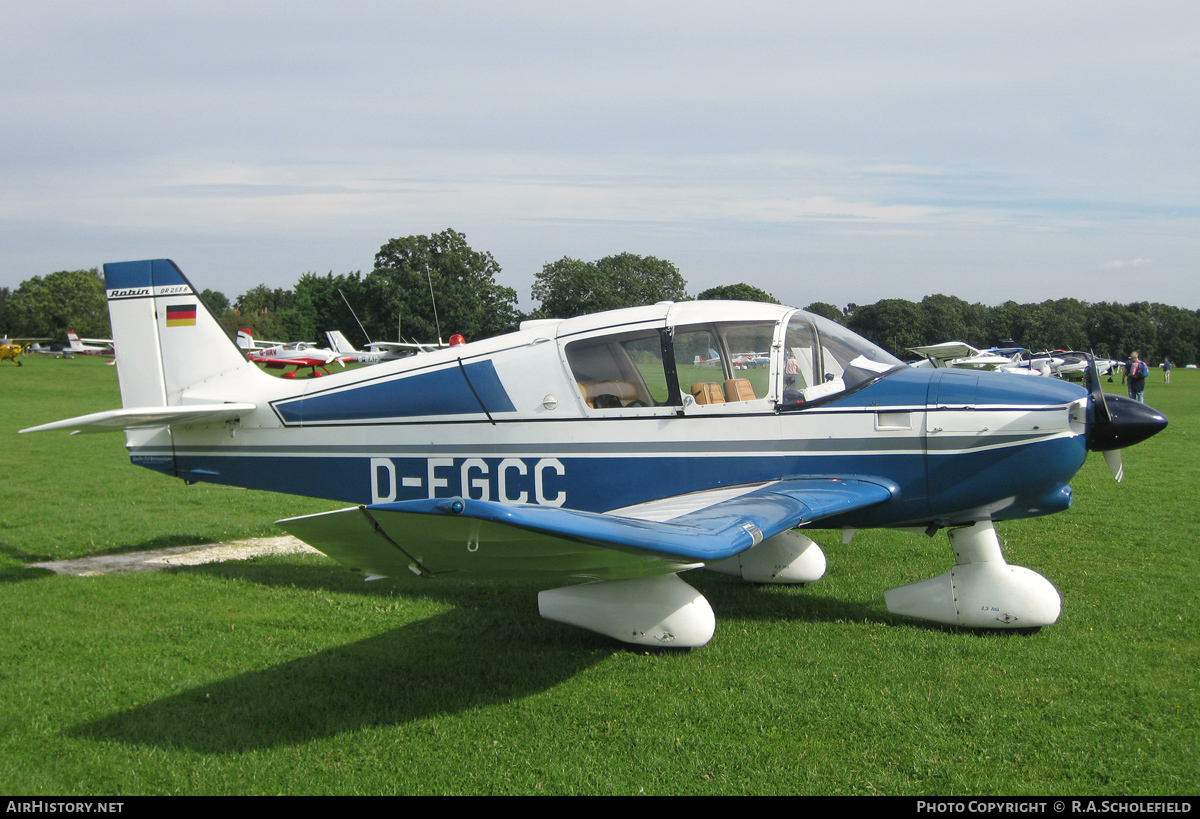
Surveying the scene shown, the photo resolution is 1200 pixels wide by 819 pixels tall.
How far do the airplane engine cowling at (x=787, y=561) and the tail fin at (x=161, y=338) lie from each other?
5.00 metres

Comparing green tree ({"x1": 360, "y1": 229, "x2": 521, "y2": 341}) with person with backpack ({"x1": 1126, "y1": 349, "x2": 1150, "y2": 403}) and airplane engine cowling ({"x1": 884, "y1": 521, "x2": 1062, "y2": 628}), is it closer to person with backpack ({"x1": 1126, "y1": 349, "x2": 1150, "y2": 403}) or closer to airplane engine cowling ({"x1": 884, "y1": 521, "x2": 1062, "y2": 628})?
person with backpack ({"x1": 1126, "y1": 349, "x2": 1150, "y2": 403})

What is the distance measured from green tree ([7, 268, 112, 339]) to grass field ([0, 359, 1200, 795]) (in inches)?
4172

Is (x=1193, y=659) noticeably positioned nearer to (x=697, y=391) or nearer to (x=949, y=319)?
(x=697, y=391)

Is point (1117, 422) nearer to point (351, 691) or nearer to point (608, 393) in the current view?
point (608, 393)

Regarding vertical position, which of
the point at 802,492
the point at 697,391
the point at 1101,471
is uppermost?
the point at 697,391

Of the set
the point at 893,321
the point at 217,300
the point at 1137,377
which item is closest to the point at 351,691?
the point at 1137,377

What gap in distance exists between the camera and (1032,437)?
18.4ft

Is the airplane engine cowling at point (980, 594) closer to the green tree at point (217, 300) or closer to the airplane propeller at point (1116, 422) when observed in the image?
the airplane propeller at point (1116, 422)

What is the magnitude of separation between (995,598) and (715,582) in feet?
8.14

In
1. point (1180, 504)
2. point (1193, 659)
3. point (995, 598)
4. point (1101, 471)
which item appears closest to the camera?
point (1193, 659)

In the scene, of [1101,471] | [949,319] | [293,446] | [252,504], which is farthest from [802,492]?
[949,319]

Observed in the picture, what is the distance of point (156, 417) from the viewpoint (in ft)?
22.6

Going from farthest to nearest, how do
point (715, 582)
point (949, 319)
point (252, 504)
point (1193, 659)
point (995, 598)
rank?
point (949, 319)
point (252, 504)
point (715, 582)
point (995, 598)
point (1193, 659)

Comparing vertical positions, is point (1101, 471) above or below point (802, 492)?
below
